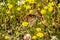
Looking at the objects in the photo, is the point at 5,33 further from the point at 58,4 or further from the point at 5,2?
the point at 58,4

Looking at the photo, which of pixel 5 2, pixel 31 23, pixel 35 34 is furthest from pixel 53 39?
pixel 5 2

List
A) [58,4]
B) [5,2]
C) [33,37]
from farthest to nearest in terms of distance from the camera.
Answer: [5,2]
[58,4]
[33,37]

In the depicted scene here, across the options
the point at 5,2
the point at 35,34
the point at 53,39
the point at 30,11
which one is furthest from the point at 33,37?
the point at 5,2

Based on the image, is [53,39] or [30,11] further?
[30,11]

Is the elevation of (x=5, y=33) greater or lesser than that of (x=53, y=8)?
lesser

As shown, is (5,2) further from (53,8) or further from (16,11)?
(53,8)

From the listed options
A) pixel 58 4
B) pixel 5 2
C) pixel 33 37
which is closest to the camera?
pixel 33 37

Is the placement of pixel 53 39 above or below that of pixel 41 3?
below
